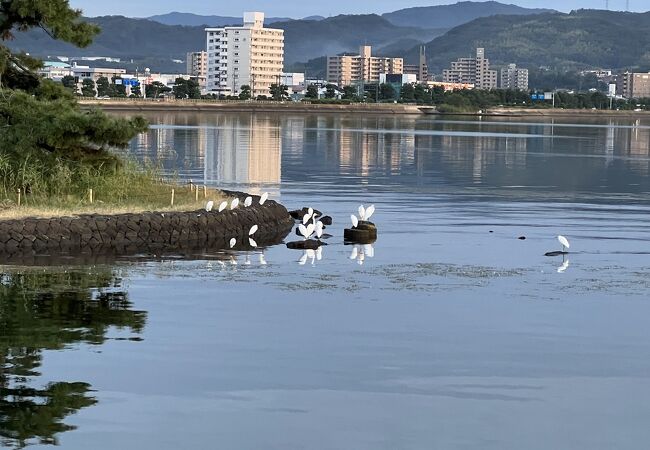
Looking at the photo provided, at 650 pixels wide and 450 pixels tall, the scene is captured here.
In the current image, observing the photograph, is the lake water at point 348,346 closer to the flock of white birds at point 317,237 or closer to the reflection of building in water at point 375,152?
the flock of white birds at point 317,237

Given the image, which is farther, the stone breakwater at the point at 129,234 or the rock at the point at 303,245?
the rock at the point at 303,245

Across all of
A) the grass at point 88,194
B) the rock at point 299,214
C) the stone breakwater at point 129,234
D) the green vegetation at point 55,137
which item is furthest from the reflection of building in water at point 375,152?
the stone breakwater at point 129,234

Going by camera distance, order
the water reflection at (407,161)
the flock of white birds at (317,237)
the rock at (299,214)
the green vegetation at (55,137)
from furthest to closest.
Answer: the water reflection at (407,161), the rock at (299,214), the green vegetation at (55,137), the flock of white birds at (317,237)

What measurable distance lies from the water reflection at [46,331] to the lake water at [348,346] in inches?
1.6

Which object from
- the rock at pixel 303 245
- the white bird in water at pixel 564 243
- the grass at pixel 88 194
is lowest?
the rock at pixel 303 245

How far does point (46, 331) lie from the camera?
1836 centimetres

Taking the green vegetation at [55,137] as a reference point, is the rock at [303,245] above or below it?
below

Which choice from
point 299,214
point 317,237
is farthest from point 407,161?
point 317,237

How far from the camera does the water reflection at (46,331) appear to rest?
13.7 metres

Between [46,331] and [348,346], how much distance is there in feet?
12.7

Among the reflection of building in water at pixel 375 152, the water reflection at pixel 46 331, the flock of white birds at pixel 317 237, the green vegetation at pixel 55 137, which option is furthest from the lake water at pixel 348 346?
the reflection of building in water at pixel 375 152

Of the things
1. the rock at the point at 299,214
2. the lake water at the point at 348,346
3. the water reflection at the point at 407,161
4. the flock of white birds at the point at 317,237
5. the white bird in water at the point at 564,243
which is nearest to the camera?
the lake water at the point at 348,346

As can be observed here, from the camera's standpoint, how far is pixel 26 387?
49.2 ft

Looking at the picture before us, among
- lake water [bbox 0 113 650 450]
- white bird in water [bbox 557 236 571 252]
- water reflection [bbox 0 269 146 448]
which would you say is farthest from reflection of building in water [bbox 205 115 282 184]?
water reflection [bbox 0 269 146 448]
